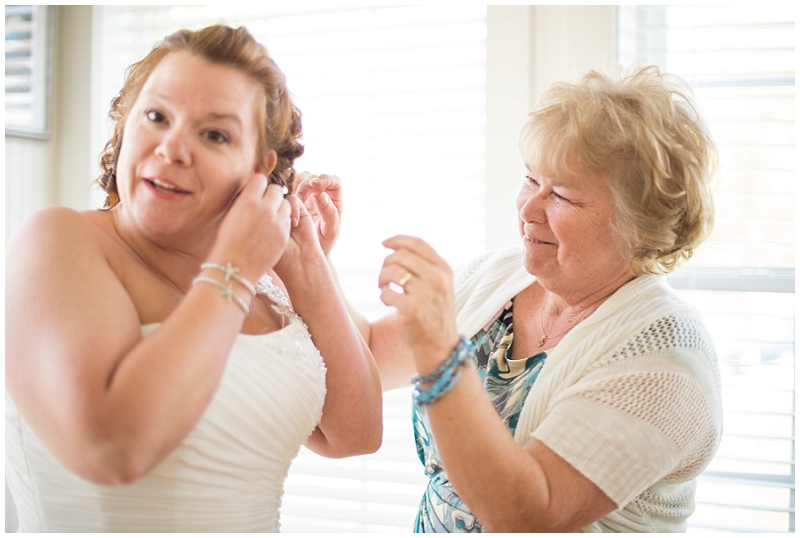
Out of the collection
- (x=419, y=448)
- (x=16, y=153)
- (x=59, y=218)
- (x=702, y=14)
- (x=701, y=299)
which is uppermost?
(x=702, y=14)

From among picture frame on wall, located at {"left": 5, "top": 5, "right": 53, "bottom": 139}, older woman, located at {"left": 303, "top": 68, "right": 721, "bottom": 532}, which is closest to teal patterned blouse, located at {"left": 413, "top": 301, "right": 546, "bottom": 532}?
older woman, located at {"left": 303, "top": 68, "right": 721, "bottom": 532}

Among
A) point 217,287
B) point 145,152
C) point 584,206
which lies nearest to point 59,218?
point 145,152

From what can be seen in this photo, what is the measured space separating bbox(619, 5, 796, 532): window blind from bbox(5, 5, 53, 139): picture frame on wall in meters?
1.98

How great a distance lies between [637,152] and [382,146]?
116cm

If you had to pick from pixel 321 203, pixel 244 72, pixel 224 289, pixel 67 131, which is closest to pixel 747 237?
pixel 321 203

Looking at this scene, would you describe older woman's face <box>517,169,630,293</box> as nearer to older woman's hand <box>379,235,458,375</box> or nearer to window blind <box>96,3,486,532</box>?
older woman's hand <box>379,235,458,375</box>

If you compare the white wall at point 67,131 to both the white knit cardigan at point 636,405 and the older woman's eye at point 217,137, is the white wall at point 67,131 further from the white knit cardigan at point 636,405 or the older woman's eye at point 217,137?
the white knit cardigan at point 636,405

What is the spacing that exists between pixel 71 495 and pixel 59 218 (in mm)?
392

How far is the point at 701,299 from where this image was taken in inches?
83.1

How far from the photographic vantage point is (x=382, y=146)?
92.6 inches

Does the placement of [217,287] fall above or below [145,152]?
below

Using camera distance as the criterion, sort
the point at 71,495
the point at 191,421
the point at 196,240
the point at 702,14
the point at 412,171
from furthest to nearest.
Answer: the point at 412,171, the point at 702,14, the point at 196,240, the point at 71,495, the point at 191,421

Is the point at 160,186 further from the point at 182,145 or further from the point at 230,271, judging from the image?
the point at 230,271

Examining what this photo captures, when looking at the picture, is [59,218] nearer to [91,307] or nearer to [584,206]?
[91,307]
